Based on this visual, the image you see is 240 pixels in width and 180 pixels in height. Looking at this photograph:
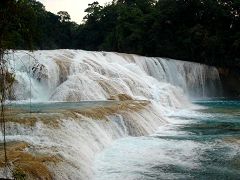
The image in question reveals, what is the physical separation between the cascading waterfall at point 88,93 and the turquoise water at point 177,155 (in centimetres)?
47

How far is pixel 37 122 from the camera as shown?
417 inches

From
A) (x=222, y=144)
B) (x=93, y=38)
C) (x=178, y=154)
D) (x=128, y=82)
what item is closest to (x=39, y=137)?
(x=178, y=154)

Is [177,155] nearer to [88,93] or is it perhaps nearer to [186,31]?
[88,93]

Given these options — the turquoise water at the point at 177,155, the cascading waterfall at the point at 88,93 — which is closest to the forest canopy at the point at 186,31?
the cascading waterfall at the point at 88,93

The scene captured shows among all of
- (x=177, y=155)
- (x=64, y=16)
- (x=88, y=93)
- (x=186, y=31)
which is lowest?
(x=177, y=155)

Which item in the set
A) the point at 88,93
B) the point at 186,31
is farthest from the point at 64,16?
the point at 88,93

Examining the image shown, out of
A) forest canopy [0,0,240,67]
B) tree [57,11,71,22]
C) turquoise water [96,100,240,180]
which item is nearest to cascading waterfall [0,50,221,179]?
turquoise water [96,100,240,180]

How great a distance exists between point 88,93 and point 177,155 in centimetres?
909

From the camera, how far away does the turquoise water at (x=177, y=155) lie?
880 centimetres

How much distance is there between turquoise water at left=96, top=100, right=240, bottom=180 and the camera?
8.80 m

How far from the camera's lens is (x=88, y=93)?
62.4ft

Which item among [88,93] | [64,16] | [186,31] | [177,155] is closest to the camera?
[177,155]

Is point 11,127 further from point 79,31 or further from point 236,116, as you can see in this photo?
point 79,31

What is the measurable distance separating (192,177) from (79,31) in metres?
54.3
